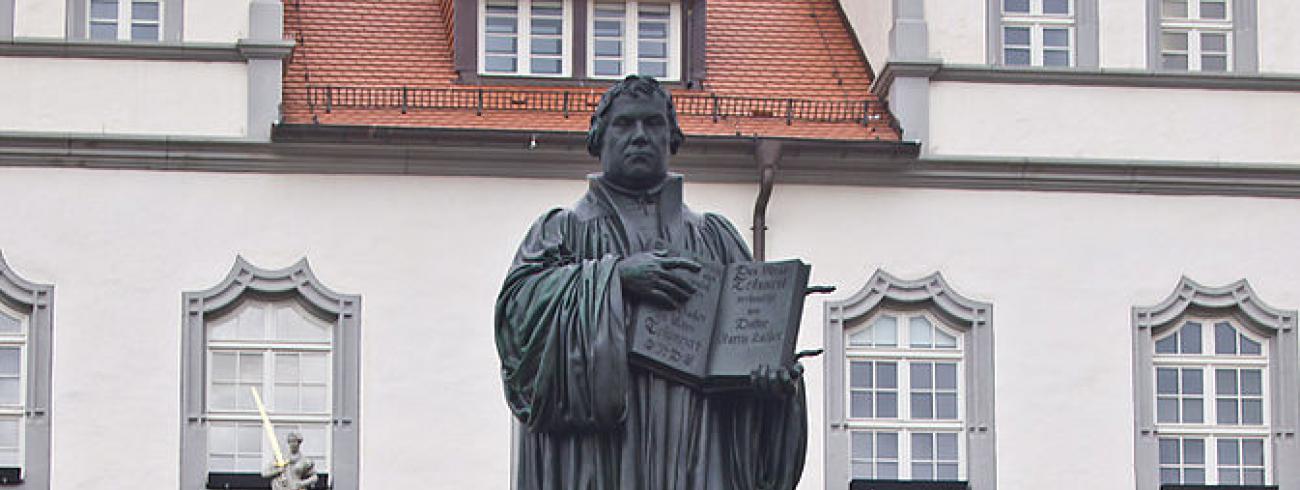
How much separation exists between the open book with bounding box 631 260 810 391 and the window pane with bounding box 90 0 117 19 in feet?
56.9

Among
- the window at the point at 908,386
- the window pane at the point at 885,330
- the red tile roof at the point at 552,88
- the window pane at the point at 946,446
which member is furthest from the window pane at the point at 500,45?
the window pane at the point at 946,446

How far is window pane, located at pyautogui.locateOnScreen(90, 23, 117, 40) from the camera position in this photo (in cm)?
2691

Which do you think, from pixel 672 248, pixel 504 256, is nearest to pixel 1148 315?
pixel 504 256

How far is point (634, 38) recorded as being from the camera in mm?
27812

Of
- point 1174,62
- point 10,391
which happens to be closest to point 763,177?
point 1174,62

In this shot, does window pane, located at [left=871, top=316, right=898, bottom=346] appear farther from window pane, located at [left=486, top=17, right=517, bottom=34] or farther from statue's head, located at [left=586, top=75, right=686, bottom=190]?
statue's head, located at [left=586, top=75, right=686, bottom=190]

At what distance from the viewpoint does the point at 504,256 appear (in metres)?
27.0

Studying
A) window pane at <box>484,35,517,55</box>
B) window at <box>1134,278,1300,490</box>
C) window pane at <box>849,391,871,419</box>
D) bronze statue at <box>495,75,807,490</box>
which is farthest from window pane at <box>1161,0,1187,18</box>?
bronze statue at <box>495,75,807,490</box>

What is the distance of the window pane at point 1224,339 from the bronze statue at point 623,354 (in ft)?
57.0

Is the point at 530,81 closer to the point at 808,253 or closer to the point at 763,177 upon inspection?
the point at 763,177

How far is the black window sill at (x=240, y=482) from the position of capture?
26328 millimetres

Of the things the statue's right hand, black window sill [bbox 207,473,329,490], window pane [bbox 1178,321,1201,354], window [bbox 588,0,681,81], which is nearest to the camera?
the statue's right hand

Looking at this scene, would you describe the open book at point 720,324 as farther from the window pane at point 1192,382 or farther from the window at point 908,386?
the window pane at point 1192,382

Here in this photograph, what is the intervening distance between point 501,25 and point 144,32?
2823 millimetres
